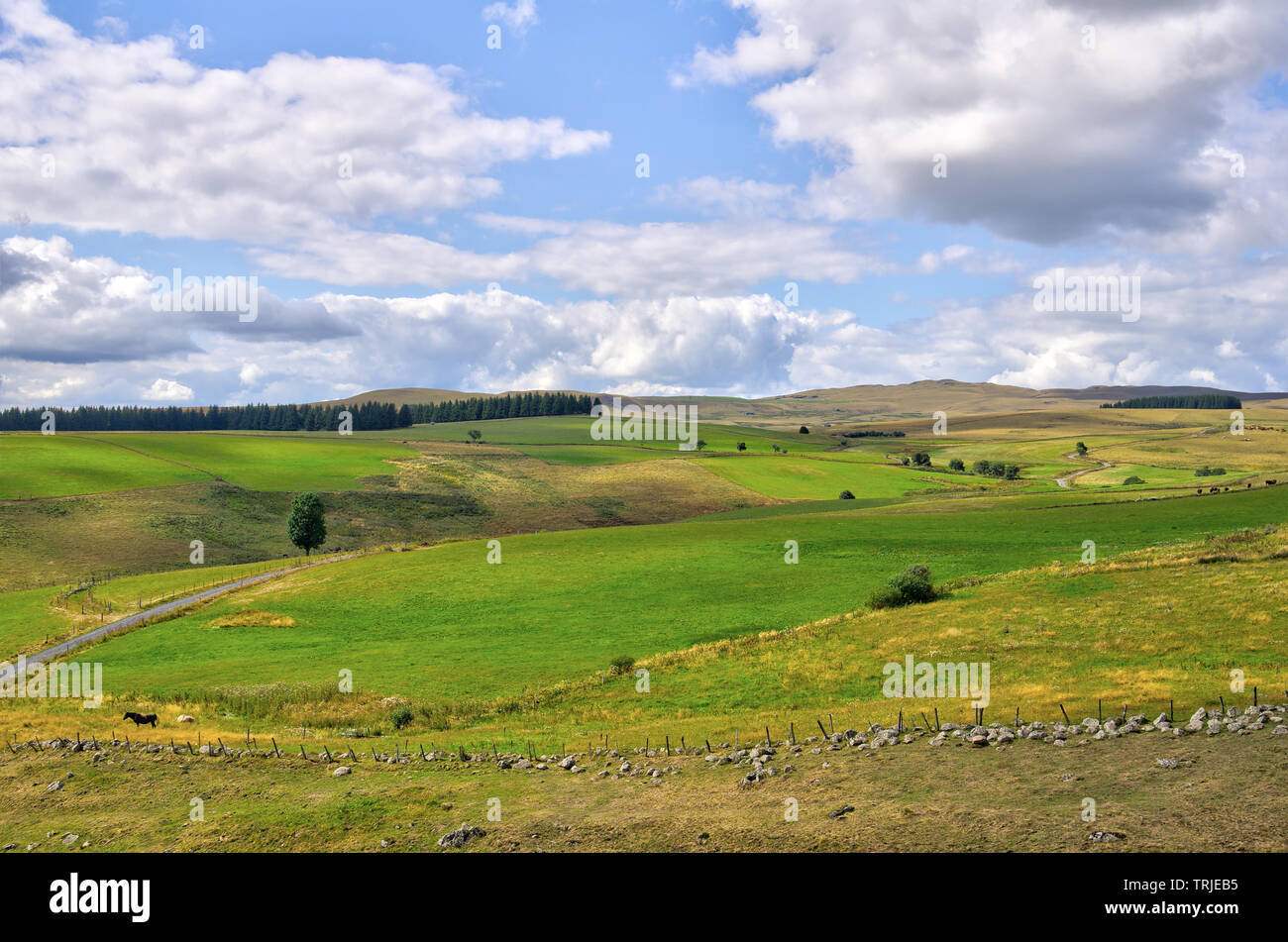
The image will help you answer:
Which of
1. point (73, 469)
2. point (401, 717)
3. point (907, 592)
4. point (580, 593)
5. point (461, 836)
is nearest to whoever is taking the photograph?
point (461, 836)

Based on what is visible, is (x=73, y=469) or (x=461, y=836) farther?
(x=73, y=469)

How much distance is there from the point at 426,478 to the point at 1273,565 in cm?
11619

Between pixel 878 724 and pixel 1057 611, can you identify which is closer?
pixel 878 724

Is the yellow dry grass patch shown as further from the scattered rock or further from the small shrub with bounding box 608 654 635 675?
the scattered rock

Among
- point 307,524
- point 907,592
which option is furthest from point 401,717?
point 307,524

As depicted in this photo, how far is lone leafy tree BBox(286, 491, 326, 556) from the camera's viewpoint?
9394cm

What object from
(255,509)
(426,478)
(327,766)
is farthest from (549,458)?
(327,766)

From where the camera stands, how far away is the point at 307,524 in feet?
308

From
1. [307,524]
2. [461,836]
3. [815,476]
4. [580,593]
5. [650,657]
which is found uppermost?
[815,476]

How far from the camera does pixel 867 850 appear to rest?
16.5 meters

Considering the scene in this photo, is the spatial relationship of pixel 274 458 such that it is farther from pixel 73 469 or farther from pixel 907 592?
pixel 907 592

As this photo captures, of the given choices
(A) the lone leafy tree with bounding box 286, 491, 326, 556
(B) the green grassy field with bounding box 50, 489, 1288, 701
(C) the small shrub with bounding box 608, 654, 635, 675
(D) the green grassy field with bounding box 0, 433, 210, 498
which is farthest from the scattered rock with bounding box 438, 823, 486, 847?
(D) the green grassy field with bounding box 0, 433, 210, 498

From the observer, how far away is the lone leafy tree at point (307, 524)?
93938mm
